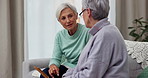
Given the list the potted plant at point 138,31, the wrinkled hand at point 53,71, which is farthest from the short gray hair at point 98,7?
the potted plant at point 138,31

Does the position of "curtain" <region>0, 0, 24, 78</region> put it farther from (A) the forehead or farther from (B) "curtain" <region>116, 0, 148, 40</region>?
(B) "curtain" <region>116, 0, 148, 40</region>

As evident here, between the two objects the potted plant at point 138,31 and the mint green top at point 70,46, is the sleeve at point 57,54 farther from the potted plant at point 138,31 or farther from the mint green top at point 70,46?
the potted plant at point 138,31

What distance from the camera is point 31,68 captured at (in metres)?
2.51

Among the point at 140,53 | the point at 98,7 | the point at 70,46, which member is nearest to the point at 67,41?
the point at 70,46

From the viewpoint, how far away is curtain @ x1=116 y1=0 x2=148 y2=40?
12.2 feet

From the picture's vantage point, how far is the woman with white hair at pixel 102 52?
4.20ft

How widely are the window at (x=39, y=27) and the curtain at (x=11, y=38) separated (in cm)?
14

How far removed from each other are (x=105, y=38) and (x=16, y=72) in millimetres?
2247

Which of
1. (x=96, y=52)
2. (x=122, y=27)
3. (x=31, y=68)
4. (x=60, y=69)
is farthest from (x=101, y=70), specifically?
(x=122, y=27)

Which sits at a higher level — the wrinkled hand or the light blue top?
the light blue top

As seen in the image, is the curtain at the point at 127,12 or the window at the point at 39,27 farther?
the curtain at the point at 127,12

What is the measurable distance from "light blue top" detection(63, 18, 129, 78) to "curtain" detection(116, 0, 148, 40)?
96.0 inches

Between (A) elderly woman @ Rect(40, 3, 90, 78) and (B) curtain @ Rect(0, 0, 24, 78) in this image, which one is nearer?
(A) elderly woman @ Rect(40, 3, 90, 78)

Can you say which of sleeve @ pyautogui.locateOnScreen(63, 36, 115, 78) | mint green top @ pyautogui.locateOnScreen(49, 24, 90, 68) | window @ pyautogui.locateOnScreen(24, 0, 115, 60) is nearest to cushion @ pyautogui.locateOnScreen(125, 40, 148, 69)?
mint green top @ pyautogui.locateOnScreen(49, 24, 90, 68)
